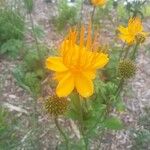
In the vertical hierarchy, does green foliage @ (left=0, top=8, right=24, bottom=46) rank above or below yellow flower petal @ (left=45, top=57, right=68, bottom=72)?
below

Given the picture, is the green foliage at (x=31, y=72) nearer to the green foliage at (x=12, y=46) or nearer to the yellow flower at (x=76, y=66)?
the green foliage at (x=12, y=46)

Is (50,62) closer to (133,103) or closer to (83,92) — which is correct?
(83,92)

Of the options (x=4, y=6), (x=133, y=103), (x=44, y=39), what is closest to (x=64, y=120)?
(x=133, y=103)

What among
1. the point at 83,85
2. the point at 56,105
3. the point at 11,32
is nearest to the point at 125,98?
the point at 11,32

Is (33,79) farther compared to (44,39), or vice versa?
(44,39)

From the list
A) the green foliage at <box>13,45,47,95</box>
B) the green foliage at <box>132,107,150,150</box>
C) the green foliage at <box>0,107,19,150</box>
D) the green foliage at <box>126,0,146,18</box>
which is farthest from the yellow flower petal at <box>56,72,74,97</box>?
the green foliage at <box>126,0,146,18</box>

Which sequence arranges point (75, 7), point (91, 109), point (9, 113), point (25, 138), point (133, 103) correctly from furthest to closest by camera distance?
1. point (75, 7)
2. point (133, 103)
3. point (9, 113)
4. point (25, 138)
5. point (91, 109)

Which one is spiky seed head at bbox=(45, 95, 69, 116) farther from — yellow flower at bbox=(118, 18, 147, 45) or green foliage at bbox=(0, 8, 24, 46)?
green foliage at bbox=(0, 8, 24, 46)

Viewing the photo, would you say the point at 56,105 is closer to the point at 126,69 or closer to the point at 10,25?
the point at 126,69
